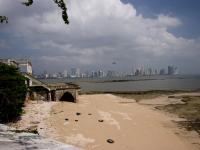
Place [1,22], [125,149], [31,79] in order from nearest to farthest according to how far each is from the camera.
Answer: [1,22]
[125,149]
[31,79]

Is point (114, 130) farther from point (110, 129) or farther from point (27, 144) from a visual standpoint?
point (27, 144)

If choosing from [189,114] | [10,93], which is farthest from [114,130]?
[189,114]

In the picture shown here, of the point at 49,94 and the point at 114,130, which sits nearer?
the point at 114,130

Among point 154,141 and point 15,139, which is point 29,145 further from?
point 154,141

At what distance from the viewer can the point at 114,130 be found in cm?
3177

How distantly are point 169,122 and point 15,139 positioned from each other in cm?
2409

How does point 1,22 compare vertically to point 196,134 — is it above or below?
above

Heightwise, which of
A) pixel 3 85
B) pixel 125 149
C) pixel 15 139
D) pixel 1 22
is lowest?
pixel 125 149

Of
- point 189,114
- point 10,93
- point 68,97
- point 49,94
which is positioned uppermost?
point 10,93

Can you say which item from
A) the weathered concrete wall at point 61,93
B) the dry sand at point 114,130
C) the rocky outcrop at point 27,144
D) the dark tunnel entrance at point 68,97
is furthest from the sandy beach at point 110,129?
the rocky outcrop at point 27,144

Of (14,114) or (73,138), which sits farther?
(14,114)

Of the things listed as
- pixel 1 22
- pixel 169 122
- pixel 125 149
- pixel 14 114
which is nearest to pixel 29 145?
pixel 1 22

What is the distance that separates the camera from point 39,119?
34.6 metres

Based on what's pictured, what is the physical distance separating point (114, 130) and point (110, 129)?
0.48 m
